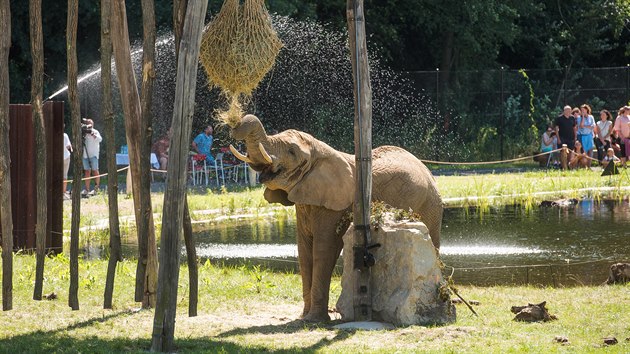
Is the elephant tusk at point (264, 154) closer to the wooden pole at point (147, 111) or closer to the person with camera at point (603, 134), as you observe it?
the wooden pole at point (147, 111)

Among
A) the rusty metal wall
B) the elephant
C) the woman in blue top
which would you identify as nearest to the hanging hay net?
the elephant

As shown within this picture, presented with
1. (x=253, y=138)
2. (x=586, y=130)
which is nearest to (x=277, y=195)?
(x=253, y=138)

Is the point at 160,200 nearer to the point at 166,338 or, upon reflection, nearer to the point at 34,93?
the point at 34,93

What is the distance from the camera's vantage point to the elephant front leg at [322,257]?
10.5 metres

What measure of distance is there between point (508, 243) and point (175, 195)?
914cm

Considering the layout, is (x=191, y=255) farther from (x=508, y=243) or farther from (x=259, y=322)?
(x=508, y=243)

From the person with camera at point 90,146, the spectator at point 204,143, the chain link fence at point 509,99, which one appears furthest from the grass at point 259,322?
the chain link fence at point 509,99

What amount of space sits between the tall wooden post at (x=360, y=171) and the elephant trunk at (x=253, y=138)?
0.83 metres

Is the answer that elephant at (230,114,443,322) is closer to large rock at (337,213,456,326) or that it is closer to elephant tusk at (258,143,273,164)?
elephant tusk at (258,143,273,164)

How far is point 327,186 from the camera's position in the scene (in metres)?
10.6

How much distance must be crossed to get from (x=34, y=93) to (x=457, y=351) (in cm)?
495

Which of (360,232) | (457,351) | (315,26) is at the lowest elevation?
(457,351)

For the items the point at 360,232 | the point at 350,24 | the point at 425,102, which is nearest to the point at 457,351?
the point at 360,232

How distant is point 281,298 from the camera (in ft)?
38.7
